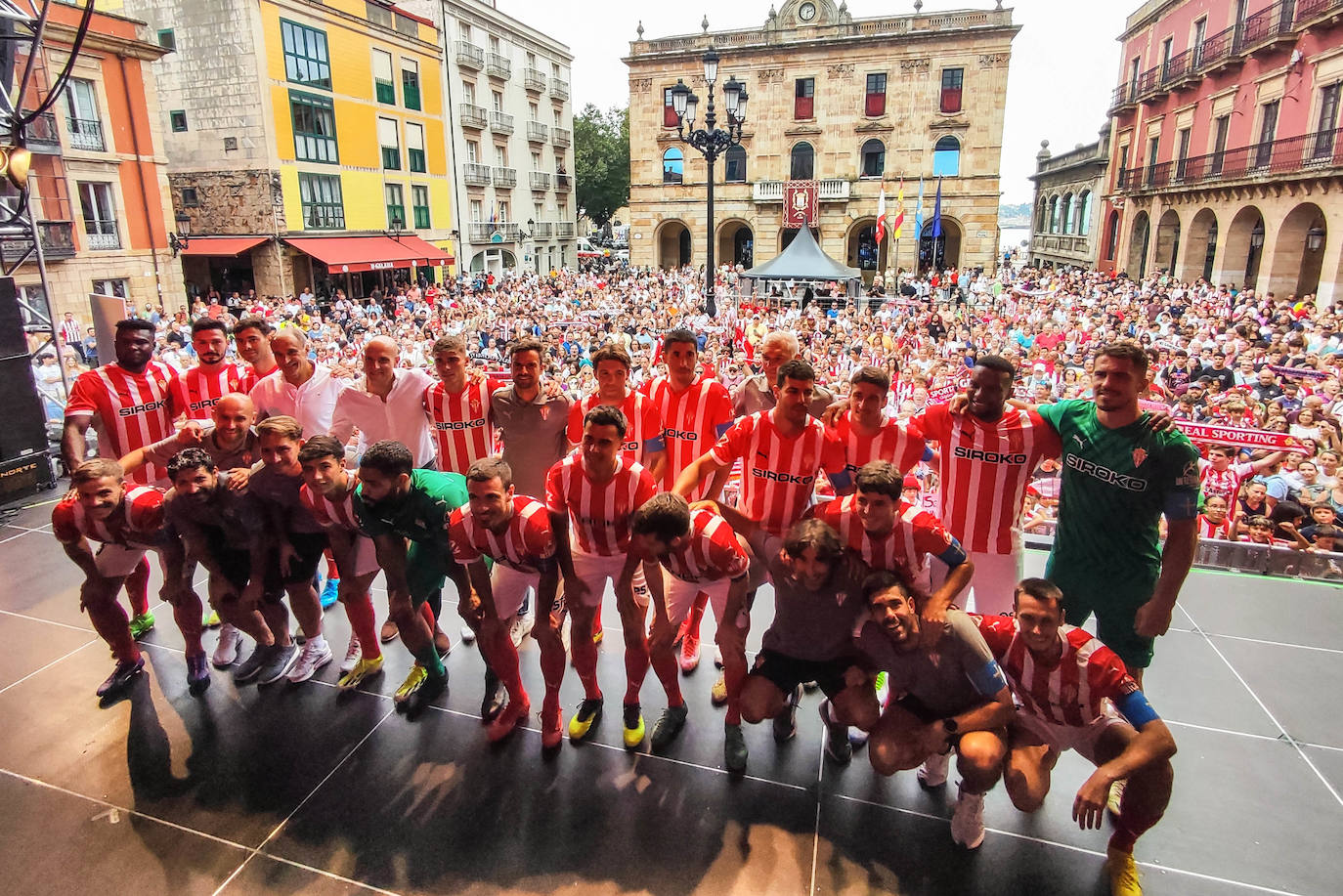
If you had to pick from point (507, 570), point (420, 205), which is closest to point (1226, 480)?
point (507, 570)

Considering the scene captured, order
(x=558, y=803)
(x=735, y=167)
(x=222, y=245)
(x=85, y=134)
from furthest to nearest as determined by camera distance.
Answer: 1. (x=735, y=167)
2. (x=222, y=245)
3. (x=85, y=134)
4. (x=558, y=803)

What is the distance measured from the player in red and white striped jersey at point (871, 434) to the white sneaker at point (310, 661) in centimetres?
294

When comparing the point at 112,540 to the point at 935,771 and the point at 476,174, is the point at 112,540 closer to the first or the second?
the point at 935,771

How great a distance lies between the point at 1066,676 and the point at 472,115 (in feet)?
→ 110

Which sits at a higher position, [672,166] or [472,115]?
[472,115]

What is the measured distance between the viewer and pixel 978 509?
135 inches

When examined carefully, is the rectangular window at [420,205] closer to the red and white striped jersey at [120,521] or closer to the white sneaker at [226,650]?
the white sneaker at [226,650]

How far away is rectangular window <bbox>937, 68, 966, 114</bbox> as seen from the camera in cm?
3097

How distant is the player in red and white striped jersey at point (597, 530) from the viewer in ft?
10.5

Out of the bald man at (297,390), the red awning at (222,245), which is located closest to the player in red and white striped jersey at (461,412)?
the bald man at (297,390)

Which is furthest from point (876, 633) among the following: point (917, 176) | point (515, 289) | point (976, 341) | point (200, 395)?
point (917, 176)

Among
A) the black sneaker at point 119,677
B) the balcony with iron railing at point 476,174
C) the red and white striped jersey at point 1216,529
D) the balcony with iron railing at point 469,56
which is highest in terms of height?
the balcony with iron railing at point 469,56

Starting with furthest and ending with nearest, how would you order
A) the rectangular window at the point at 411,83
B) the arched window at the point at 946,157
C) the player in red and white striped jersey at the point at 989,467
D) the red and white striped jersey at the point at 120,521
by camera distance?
1. the arched window at the point at 946,157
2. the rectangular window at the point at 411,83
3. the red and white striped jersey at the point at 120,521
4. the player in red and white striped jersey at the point at 989,467

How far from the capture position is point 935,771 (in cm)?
310
